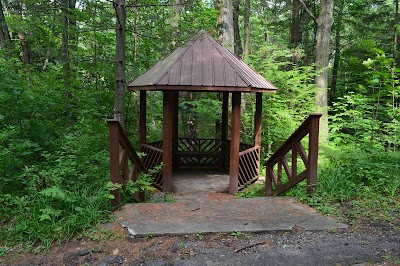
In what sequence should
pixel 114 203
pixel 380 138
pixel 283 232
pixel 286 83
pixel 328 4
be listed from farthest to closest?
pixel 328 4, pixel 286 83, pixel 380 138, pixel 114 203, pixel 283 232

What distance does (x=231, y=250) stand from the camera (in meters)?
2.89

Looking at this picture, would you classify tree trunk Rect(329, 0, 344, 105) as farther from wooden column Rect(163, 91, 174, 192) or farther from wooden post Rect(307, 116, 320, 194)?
wooden post Rect(307, 116, 320, 194)

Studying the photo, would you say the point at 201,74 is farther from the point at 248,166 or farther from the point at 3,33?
the point at 3,33

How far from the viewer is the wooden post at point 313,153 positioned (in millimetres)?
4332

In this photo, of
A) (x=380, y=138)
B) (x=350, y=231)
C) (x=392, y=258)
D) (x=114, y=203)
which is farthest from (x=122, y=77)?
(x=380, y=138)

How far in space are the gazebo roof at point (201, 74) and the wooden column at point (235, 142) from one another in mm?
469

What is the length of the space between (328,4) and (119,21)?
8.27 meters

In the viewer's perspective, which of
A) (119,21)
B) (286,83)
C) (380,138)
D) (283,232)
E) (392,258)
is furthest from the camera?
(286,83)

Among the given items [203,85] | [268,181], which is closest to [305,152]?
[268,181]

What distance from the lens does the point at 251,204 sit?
4375 mm

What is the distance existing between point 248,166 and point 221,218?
3.93 metres

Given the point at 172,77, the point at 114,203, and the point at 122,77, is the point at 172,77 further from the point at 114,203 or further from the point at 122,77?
the point at 114,203

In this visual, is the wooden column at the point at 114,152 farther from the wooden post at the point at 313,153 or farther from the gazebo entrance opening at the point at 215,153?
the wooden post at the point at 313,153

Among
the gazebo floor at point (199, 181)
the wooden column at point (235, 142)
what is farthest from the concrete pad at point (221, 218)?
the gazebo floor at point (199, 181)
